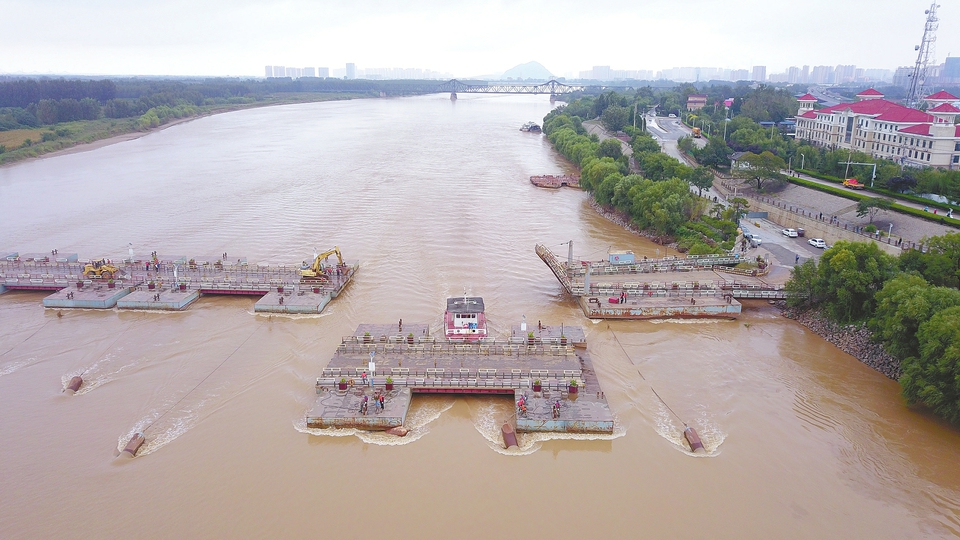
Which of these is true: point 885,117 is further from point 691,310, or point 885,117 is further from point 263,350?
point 263,350

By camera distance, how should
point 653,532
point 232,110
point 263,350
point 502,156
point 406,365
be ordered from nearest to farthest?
point 653,532 → point 406,365 → point 263,350 → point 502,156 → point 232,110

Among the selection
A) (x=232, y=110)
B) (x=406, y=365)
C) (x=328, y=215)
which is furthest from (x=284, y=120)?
(x=406, y=365)

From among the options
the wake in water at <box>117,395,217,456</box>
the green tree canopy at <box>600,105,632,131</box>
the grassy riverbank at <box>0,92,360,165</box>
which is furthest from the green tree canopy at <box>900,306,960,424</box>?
the grassy riverbank at <box>0,92,360,165</box>

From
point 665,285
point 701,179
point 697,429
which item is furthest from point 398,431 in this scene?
point 701,179

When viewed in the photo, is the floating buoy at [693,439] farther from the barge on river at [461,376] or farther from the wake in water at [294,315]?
A: the wake in water at [294,315]

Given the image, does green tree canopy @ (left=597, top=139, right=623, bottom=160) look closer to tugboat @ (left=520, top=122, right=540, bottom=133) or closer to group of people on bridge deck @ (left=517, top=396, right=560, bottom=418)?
group of people on bridge deck @ (left=517, top=396, right=560, bottom=418)
